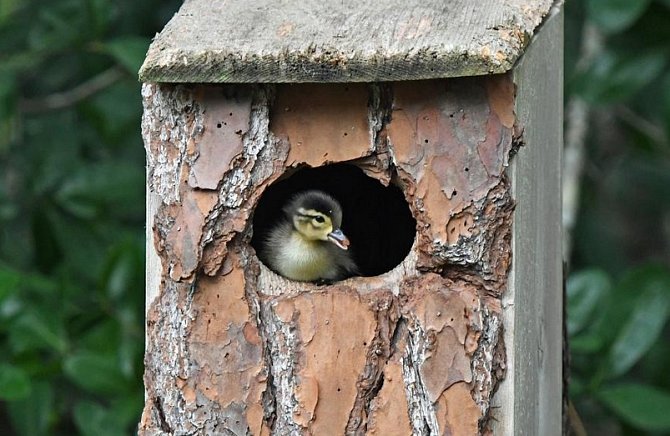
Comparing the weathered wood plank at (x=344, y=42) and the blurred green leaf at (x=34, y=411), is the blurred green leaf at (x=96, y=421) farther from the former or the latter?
the weathered wood plank at (x=344, y=42)

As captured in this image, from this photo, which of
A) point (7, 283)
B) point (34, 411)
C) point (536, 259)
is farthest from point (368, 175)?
point (34, 411)

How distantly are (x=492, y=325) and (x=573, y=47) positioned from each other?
2.57 metres

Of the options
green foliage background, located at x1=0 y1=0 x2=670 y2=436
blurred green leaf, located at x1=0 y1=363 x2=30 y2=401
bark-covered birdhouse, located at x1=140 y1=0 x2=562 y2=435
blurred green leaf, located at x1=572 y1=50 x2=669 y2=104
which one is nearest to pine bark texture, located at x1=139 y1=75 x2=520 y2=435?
bark-covered birdhouse, located at x1=140 y1=0 x2=562 y2=435

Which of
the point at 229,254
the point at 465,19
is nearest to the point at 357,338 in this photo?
the point at 229,254

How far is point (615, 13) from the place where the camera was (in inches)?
156

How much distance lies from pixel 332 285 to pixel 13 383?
1.38 metres

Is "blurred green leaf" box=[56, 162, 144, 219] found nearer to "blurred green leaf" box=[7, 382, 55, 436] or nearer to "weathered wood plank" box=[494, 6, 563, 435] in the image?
"blurred green leaf" box=[7, 382, 55, 436]

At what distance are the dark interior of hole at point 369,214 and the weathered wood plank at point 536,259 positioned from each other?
1.66ft

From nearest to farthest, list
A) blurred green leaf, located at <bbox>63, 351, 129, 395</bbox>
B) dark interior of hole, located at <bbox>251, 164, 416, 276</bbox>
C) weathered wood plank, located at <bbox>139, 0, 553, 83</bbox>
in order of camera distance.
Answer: weathered wood plank, located at <bbox>139, 0, 553, 83</bbox>
dark interior of hole, located at <bbox>251, 164, 416, 276</bbox>
blurred green leaf, located at <bbox>63, 351, 129, 395</bbox>

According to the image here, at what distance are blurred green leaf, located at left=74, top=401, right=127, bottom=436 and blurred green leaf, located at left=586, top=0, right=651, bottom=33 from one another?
1.92 m

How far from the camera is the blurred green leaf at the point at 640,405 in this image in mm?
3873

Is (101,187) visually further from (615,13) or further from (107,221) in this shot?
(615,13)

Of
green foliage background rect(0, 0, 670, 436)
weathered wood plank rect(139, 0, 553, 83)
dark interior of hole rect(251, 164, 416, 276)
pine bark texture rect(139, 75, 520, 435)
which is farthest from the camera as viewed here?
green foliage background rect(0, 0, 670, 436)

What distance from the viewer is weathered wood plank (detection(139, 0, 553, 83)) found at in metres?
2.30
